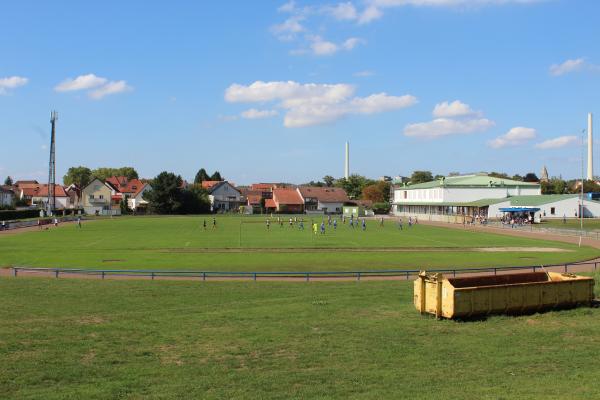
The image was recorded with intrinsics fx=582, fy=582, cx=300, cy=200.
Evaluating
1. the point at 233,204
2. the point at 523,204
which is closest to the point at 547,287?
the point at 523,204

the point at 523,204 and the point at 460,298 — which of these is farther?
the point at 523,204

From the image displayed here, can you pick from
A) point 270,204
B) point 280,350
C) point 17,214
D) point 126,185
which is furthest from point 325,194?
point 280,350

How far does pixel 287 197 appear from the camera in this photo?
15188 cm

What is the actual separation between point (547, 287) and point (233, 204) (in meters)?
144

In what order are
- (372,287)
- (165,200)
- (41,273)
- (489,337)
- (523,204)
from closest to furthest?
(489,337), (372,287), (41,273), (523,204), (165,200)

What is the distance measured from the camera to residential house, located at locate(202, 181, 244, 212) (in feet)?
519

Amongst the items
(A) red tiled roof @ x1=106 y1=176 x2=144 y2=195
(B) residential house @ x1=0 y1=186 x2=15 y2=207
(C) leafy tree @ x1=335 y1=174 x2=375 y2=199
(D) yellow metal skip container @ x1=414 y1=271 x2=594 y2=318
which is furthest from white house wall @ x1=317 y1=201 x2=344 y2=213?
(D) yellow metal skip container @ x1=414 y1=271 x2=594 y2=318

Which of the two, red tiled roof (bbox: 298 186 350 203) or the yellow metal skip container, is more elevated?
red tiled roof (bbox: 298 186 350 203)

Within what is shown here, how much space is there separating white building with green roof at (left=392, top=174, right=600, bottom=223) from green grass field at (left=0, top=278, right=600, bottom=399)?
Result: 76.2m

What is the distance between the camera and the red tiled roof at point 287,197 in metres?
150

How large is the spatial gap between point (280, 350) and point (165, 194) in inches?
4570

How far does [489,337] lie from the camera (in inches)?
621

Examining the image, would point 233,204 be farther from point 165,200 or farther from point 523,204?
point 523,204

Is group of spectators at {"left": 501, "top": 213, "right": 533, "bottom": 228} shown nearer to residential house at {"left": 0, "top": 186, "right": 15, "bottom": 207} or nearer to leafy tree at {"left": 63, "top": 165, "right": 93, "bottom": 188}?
residential house at {"left": 0, "top": 186, "right": 15, "bottom": 207}
